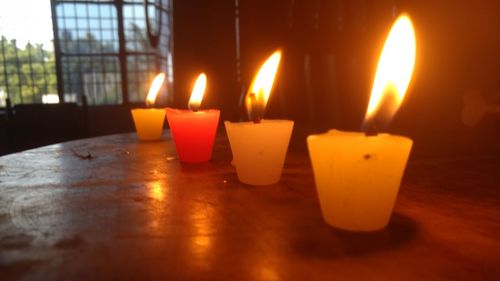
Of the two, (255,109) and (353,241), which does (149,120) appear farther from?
(353,241)

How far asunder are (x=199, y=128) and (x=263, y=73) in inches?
9.5

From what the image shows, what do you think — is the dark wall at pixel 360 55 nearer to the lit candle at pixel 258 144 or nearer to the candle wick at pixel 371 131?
the lit candle at pixel 258 144

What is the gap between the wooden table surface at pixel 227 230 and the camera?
0.38m

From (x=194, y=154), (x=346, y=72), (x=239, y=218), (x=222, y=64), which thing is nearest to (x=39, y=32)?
(x=222, y=64)

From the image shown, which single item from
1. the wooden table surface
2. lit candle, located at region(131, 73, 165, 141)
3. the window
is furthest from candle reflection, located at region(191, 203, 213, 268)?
the window

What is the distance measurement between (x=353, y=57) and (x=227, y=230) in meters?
2.07

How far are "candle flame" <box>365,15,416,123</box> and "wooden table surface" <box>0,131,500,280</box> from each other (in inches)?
6.2

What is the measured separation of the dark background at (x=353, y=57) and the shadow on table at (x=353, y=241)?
100 centimetres

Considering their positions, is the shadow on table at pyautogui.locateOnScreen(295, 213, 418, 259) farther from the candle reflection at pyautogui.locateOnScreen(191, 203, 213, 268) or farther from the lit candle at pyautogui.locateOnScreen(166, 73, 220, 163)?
the lit candle at pyautogui.locateOnScreen(166, 73, 220, 163)

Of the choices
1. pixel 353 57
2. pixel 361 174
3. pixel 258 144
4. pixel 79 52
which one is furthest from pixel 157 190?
pixel 79 52

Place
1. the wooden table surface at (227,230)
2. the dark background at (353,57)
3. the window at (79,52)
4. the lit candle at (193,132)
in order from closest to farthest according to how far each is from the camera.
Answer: the wooden table surface at (227,230)
the lit candle at (193,132)
the dark background at (353,57)
the window at (79,52)

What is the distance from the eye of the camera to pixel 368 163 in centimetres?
48

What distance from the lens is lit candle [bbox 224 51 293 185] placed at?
28.1 inches

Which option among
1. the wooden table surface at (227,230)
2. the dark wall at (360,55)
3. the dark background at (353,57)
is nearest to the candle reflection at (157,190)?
the wooden table surface at (227,230)
